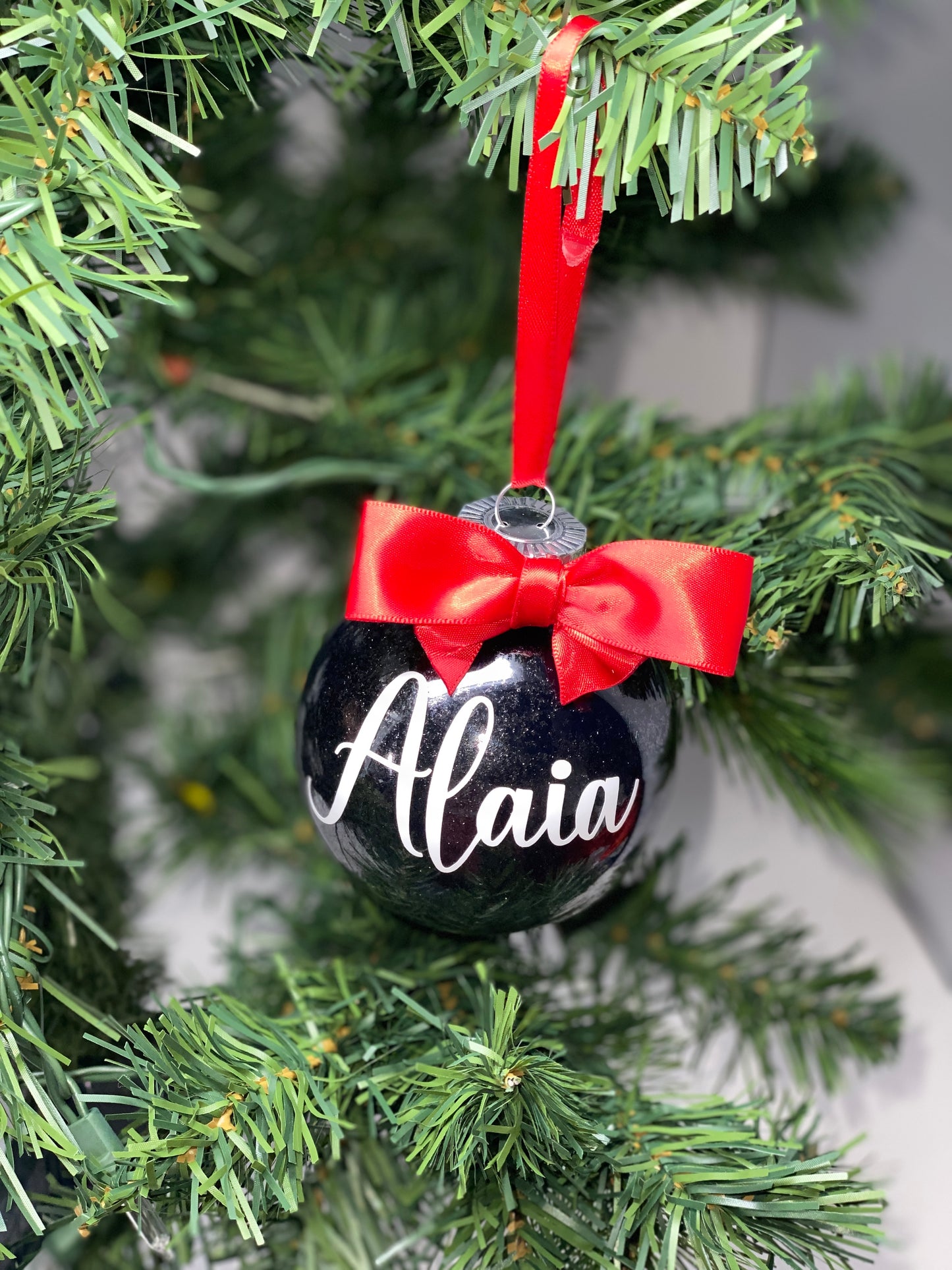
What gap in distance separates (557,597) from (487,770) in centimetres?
5

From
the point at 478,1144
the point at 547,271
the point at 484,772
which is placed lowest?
the point at 478,1144

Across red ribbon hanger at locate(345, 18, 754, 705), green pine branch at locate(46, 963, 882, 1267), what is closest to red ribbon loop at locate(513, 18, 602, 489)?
red ribbon hanger at locate(345, 18, 754, 705)

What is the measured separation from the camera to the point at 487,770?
296mm

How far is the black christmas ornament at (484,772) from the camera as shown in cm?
30

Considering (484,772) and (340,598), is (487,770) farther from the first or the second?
(340,598)

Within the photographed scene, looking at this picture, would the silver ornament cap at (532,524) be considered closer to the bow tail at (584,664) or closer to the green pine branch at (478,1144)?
the bow tail at (584,664)

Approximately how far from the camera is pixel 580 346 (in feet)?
1.76

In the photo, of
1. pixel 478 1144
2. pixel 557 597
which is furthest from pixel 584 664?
pixel 478 1144

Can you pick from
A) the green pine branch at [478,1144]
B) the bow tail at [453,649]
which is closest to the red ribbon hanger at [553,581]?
the bow tail at [453,649]

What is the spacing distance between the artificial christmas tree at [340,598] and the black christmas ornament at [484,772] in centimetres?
4

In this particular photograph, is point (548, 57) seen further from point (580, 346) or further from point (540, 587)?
point (580, 346)

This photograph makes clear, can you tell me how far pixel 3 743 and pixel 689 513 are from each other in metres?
0.24

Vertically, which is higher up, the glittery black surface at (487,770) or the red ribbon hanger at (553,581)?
the red ribbon hanger at (553,581)

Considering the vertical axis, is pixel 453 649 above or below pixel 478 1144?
Answer: above
